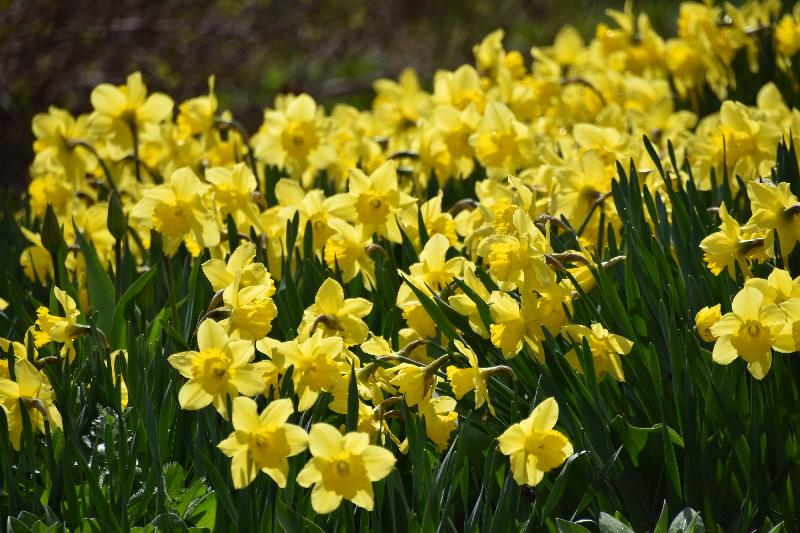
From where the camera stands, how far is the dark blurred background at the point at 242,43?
5.38 m

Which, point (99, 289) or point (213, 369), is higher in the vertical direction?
point (213, 369)

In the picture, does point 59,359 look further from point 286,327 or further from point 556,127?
point 556,127

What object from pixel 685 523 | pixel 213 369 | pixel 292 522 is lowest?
pixel 685 523

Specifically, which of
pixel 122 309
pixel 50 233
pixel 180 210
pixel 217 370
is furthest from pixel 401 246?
pixel 217 370

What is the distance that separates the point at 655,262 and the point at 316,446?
83 cm

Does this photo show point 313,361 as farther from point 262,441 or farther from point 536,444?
point 536,444

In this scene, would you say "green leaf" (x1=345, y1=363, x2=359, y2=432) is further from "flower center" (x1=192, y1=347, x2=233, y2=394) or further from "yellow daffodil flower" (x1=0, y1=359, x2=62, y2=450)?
"yellow daffodil flower" (x1=0, y1=359, x2=62, y2=450)

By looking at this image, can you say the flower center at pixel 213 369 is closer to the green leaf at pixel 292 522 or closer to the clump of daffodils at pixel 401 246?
the clump of daffodils at pixel 401 246

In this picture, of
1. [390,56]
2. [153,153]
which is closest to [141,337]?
[153,153]

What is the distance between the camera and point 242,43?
632 cm

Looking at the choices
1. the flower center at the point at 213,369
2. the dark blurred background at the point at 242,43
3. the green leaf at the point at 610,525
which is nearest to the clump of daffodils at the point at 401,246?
the flower center at the point at 213,369

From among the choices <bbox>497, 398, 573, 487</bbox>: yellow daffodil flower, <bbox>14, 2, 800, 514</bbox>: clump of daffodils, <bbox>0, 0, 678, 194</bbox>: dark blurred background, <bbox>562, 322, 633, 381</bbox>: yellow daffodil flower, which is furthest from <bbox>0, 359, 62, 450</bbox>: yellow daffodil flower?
<bbox>0, 0, 678, 194</bbox>: dark blurred background

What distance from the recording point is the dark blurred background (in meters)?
5.38

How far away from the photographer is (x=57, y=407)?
1859 millimetres
